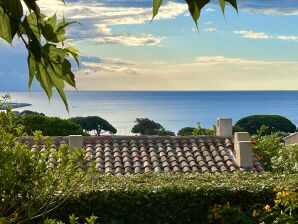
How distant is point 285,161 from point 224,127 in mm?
1918

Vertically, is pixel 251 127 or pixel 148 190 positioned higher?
pixel 251 127

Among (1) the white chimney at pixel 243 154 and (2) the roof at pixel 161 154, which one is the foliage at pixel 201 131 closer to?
(2) the roof at pixel 161 154

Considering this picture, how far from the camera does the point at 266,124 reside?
48.8m

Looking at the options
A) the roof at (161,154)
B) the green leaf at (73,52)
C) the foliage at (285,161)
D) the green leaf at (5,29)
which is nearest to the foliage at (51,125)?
the roof at (161,154)

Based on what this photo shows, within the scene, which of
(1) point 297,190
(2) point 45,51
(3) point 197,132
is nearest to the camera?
(2) point 45,51

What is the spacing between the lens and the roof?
1425 centimetres

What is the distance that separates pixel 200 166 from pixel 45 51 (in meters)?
13.0

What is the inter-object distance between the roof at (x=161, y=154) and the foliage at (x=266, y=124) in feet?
107

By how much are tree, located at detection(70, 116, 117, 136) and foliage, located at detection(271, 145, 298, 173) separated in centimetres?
3493

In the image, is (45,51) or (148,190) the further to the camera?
(148,190)

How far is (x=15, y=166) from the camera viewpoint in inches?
210

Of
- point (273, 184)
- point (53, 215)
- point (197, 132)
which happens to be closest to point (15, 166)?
point (53, 215)

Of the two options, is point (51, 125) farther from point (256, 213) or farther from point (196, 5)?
point (196, 5)

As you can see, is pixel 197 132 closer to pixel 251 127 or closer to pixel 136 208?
pixel 136 208
